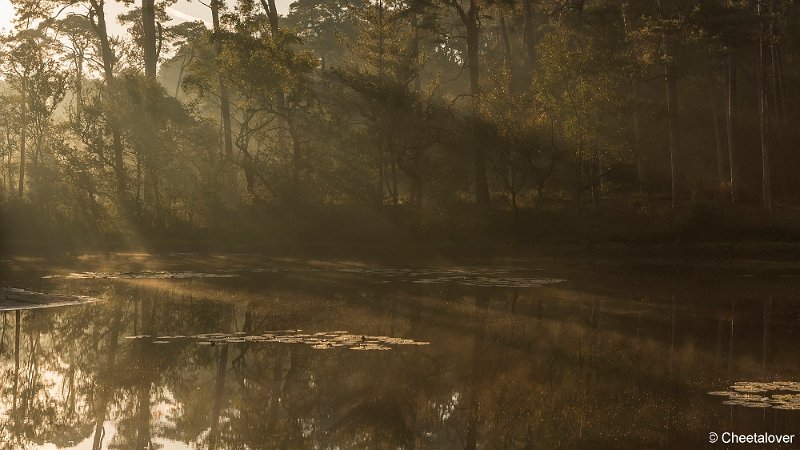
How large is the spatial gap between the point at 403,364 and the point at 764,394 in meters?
6.94

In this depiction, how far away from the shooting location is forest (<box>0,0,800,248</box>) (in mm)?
50719

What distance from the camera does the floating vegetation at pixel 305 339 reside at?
22.0 metres

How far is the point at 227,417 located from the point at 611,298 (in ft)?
58.6

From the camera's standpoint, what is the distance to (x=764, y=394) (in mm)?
16672

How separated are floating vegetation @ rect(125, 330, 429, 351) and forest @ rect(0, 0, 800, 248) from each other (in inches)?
1065

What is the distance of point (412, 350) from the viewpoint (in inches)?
849

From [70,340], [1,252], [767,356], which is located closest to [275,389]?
[70,340]

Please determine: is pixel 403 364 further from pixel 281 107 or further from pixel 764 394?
pixel 281 107

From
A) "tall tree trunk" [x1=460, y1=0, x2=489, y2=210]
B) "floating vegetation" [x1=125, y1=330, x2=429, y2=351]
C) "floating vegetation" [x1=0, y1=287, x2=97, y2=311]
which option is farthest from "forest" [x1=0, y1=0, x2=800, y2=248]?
"floating vegetation" [x1=125, y1=330, x2=429, y2=351]

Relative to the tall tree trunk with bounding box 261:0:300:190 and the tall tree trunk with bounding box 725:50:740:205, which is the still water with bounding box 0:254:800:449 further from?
the tall tree trunk with bounding box 261:0:300:190

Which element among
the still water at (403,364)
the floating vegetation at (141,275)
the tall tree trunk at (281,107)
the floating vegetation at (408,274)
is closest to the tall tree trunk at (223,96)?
the tall tree trunk at (281,107)

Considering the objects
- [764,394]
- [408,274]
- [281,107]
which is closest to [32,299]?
[408,274]

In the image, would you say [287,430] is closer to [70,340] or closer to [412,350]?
[412,350]

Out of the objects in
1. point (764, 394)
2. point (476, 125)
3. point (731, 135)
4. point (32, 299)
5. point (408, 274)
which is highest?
point (476, 125)
